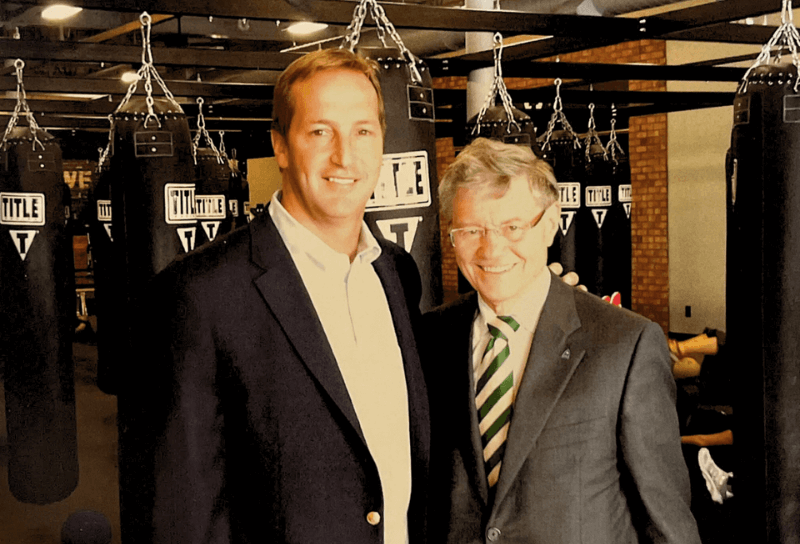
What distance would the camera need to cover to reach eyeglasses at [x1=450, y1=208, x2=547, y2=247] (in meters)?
1.77

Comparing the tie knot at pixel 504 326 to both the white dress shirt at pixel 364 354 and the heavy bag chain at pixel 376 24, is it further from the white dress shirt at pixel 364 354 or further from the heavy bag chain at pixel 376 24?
the heavy bag chain at pixel 376 24

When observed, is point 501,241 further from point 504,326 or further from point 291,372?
point 291,372

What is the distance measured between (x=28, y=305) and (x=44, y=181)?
2.10ft

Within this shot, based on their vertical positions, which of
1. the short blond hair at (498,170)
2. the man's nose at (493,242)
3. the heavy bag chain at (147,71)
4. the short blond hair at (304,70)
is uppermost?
the heavy bag chain at (147,71)

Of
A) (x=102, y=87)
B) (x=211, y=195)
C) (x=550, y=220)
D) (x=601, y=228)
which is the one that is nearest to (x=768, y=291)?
(x=550, y=220)

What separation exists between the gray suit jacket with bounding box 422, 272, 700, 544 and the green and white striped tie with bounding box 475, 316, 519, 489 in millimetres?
29

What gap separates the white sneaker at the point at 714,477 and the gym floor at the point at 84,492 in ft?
10.5

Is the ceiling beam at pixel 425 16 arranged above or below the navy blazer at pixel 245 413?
above

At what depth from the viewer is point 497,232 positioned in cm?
178

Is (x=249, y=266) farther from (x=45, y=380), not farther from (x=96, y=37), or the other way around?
(x=96, y=37)

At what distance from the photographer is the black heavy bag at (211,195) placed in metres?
4.81

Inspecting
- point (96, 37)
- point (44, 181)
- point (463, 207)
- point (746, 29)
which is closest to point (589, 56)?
point (96, 37)

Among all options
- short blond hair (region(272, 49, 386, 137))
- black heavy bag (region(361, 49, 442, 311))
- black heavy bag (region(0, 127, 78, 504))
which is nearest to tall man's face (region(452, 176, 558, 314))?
short blond hair (region(272, 49, 386, 137))

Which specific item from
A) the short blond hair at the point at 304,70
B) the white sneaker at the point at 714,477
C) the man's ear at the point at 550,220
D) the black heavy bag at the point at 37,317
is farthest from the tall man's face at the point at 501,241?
the white sneaker at the point at 714,477
